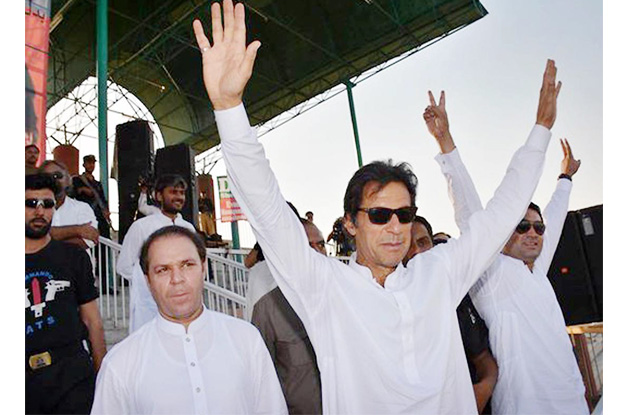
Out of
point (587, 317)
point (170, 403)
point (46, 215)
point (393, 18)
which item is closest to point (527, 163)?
point (170, 403)

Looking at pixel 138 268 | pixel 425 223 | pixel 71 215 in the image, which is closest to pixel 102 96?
pixel 71 215

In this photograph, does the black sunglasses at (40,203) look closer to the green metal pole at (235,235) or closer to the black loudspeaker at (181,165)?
the black loudspeaker at (181,165)

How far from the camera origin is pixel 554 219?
2744 mm

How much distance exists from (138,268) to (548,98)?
9.33 ft

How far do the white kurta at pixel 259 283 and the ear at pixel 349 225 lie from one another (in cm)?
87

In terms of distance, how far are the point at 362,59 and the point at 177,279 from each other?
15.6 metres

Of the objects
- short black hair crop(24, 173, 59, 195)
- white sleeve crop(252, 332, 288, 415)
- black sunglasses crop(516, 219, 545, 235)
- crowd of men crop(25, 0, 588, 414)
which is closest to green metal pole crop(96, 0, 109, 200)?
short black hair crop(24, 173, 59, 195)

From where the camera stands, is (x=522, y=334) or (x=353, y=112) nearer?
(x=522, y=334)

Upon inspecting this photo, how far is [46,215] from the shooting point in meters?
2.34

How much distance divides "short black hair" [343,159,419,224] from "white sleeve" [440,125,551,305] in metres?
0.24

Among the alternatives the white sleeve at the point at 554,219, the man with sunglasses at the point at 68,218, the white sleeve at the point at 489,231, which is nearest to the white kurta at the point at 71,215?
the man with sunglasses at the point at 68,218

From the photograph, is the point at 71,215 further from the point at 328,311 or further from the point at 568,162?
the point at 568,162

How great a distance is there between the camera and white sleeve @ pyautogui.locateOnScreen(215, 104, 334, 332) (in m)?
1.37
